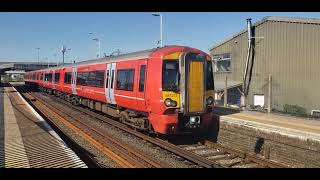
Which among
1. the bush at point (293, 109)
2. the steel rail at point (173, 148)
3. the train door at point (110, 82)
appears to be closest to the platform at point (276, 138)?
the steel rail at point (173, 148)

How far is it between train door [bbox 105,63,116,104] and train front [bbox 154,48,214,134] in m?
4.98

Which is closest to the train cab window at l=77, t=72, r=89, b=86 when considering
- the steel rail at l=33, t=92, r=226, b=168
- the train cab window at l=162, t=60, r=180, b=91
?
the steel rail at l=33, t=92, r=226, b=168

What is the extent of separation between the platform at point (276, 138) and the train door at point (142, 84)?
2962 mm

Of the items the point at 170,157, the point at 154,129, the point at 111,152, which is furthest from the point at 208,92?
the point at 111,152

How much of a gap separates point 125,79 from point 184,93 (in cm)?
378

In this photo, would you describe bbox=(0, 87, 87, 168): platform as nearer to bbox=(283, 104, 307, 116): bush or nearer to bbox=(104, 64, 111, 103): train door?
bbox=(104, 64, 111, 103): train door

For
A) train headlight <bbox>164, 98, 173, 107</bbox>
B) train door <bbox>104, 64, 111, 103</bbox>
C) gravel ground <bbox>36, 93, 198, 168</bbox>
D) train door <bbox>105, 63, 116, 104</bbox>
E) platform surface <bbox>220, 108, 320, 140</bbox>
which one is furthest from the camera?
train door <bbox>104, 64, 111, 103</bbox>

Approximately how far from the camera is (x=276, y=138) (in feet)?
39.0

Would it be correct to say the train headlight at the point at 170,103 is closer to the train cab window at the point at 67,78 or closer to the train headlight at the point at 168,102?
the train headlight at the point at 168,102

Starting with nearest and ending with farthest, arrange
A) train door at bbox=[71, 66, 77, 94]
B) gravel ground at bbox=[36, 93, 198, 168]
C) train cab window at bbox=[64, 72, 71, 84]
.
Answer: gravel ground at bbox=[36, 93, 198, 168], train door at bbox=[71, 66, 77, 94], train cab window at bbox=[64, 72, 71, 84]

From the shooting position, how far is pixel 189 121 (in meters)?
13.7

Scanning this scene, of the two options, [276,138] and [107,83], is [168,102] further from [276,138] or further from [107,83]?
[107,83]

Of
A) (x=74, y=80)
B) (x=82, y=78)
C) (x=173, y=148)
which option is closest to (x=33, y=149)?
(x=173, y=148)

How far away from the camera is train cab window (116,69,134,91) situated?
15.8 metres
